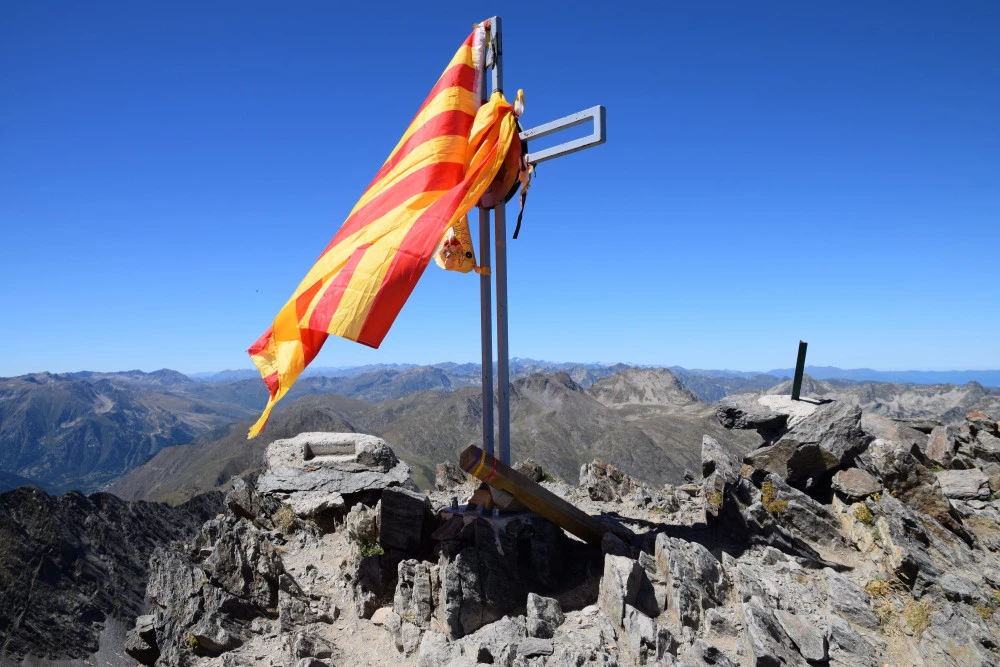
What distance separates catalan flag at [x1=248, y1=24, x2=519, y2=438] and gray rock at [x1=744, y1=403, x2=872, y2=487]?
10371mm

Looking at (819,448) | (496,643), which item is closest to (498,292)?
(496,643)

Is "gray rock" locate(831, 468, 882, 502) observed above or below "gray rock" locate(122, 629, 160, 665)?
above

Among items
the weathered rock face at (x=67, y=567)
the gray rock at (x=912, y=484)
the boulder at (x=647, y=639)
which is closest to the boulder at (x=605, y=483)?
the gray rock at (x=912, y=484)

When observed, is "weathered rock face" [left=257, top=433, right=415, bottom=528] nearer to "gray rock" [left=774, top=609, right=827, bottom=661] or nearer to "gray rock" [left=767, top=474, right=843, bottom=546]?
"gray rock" [left=774, top=609, right=827, bottom=661]

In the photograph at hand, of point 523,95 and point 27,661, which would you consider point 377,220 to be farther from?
point 27,661

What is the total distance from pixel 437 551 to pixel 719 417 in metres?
11.2

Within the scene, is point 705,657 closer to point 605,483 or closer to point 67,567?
point 605,483

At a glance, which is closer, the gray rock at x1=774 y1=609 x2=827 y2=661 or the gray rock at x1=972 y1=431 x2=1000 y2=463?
the gray rock at x1=774 y1=609 x2=827 y2=661

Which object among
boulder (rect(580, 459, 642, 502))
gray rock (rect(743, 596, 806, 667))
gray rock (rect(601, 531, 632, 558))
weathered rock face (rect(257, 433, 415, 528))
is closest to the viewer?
gray rock (rect(743, 596, 806, 667))

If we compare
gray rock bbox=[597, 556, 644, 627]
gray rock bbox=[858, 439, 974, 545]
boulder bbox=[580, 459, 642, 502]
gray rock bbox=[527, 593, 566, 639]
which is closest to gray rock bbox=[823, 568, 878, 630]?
gray rock bbox=[597, 556, 644, 627]

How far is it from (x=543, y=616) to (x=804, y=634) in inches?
168

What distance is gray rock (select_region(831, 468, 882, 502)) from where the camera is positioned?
1345 centimetres

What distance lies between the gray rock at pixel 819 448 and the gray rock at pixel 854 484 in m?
0.29

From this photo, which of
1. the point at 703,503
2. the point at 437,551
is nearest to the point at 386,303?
the point at 437,551
